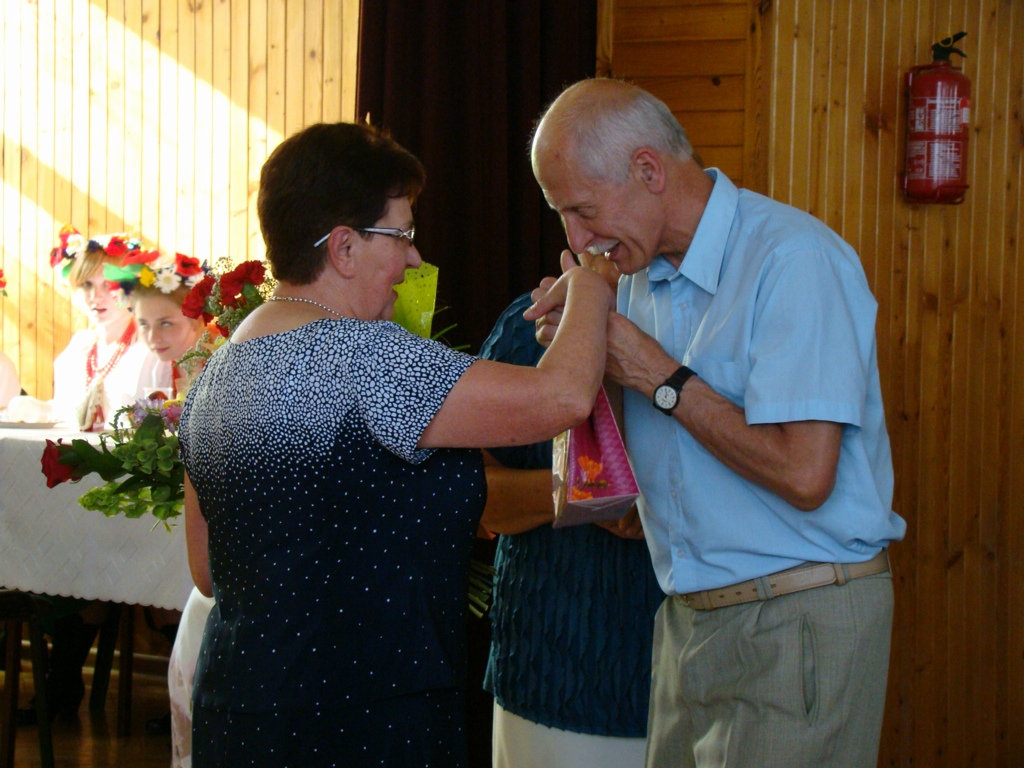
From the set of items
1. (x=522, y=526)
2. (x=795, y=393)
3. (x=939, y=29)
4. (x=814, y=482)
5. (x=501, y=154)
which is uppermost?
(x=939, y=29)

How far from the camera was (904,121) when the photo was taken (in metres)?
3.65

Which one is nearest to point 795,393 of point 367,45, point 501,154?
point 501,154

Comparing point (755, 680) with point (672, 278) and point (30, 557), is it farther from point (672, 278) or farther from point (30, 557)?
point (30, 557)

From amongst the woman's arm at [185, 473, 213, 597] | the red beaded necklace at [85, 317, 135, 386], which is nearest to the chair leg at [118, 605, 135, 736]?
the red beaded necklace at [85, 317, 135, 386]

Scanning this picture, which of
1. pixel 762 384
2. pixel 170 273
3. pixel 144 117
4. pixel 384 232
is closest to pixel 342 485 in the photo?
pixel 384 232

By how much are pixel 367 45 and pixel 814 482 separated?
2316 mm

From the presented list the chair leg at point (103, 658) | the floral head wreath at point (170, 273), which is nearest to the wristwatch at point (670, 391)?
the floral head wreath at point (170, 273)

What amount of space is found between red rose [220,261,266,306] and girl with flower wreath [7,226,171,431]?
7.02 feet

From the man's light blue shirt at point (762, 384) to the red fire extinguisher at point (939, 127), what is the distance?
7.03ft

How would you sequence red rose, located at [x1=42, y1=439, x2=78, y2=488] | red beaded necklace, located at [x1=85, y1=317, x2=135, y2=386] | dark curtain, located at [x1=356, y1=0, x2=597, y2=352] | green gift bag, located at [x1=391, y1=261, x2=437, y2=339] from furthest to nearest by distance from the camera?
1. red beaded necklace, located at [x1=85, y1=317, x2=135, y2=386]
2. dark curtain, located at [x1=356, y1=0, x2=597, y2=352]
3. red rose, located at [x1=42, y1=439, x2=78, y2=488]
4. green gift bag, located at [x1=391, y1=261, x2=437, y2=339]

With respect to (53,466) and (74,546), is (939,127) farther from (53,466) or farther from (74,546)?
(74,546)

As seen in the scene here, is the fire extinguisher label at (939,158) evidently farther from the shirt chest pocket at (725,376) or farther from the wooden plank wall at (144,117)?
the wooden plank wall at (144,117)

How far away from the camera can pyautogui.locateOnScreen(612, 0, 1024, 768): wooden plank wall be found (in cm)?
365

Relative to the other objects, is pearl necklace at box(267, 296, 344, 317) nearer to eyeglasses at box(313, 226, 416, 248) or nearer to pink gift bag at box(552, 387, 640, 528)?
eyeglasses at box(313, 226, 416, 248)
